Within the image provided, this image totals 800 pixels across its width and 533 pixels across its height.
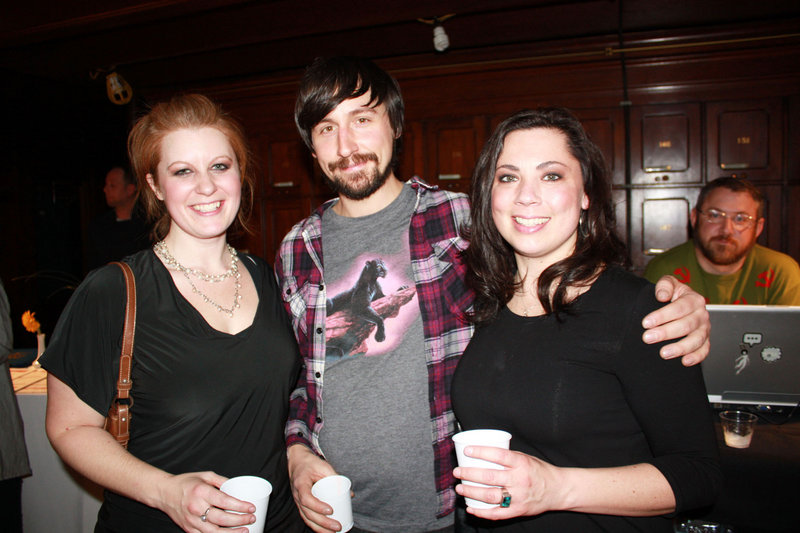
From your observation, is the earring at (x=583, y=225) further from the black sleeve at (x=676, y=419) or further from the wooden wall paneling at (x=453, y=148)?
the wooden wall paneling at (x=453, y=148)

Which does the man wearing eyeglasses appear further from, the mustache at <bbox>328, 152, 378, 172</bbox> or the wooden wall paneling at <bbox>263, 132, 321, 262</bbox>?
the wooden wall paneling at <bbox>263, 132, 321, 262</bbox>

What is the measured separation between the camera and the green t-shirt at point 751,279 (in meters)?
2.93

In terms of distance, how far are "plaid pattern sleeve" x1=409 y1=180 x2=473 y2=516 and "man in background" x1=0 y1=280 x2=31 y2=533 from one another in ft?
5.03

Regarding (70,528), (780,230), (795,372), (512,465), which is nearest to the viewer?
Result: (512,465)

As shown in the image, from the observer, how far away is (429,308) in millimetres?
1524

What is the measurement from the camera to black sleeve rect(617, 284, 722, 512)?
95 centimetres

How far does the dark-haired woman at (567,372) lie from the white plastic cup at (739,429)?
867mm

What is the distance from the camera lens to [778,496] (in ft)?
4.75

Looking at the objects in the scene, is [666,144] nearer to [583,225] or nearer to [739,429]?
[739,429]

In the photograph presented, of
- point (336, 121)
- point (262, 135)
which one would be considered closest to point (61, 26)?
point (262, 135)

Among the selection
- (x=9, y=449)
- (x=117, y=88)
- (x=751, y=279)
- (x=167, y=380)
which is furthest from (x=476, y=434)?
(x=117, y=88)

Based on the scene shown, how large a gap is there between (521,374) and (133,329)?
955 mm

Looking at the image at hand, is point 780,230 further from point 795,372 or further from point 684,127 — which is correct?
point 795,372

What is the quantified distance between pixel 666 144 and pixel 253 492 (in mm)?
4280
